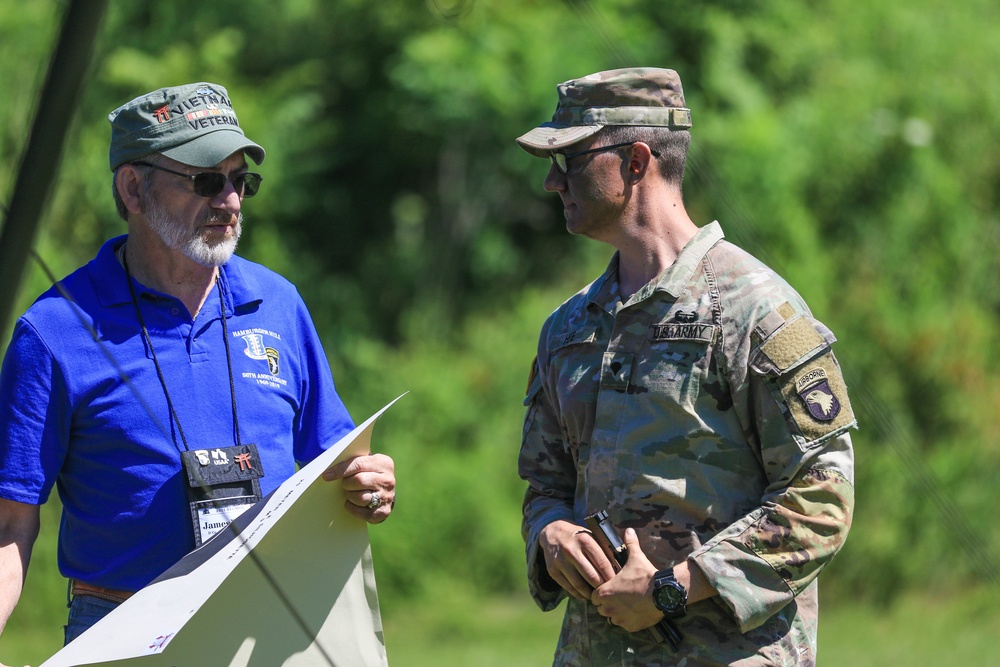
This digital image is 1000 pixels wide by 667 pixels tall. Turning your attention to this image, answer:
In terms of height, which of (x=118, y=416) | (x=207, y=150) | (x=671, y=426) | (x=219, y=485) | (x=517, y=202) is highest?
(x=207, y=150)

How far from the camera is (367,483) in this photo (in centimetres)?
317

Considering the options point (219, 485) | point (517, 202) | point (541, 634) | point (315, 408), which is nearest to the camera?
point (219, 485)

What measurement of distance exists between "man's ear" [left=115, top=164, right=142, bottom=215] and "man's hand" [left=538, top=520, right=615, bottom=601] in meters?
1.39

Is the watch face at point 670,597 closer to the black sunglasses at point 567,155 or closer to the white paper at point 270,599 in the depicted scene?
the white paper at point 270,599

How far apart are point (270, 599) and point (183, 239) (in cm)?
96

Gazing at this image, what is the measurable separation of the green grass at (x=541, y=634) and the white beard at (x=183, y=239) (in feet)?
18.9

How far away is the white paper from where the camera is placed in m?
2.85

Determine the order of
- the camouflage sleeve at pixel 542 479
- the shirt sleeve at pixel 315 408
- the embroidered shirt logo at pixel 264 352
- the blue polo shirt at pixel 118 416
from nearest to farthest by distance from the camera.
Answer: the blue polo shirt at pixel 118 416 → the camouflage sleeve at pixel 542 479 → the embroidered shirt logo at pixel 264 352 → the shirt sleeve at pixel 315 408

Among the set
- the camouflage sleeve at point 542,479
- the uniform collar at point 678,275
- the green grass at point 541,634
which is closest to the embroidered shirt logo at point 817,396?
the uniform collar at point 678,275

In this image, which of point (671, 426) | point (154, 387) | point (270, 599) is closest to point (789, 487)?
point (671, 426)

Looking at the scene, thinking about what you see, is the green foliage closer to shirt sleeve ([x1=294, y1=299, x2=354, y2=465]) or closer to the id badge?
shirt sleeve ([x1=294, y1=299, x2=354, y2=465])

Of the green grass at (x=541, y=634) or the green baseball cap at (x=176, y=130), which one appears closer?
the green baseball cap at (x=176, y=130)

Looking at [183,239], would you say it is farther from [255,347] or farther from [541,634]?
[541,634]

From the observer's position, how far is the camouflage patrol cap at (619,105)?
314 centimetres
